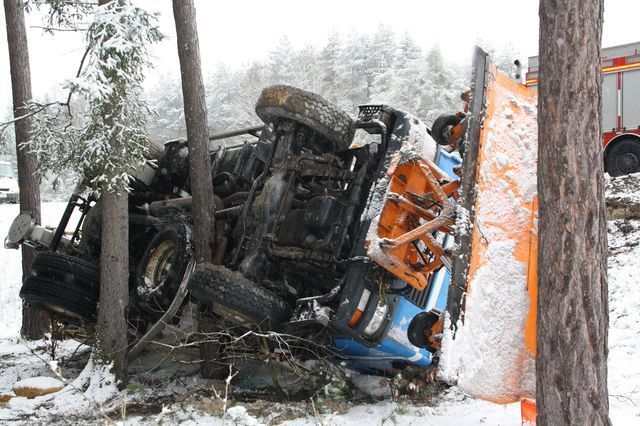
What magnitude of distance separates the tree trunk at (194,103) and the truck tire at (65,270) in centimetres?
130

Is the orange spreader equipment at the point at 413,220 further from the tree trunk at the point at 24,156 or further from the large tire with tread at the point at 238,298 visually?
the tree trunk at the point at 24,156

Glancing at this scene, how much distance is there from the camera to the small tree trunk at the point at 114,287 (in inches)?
224

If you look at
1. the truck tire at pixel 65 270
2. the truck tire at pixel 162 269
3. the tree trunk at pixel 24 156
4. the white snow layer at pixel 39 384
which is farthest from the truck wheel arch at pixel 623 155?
→ the white snow layer at pixel 39 384

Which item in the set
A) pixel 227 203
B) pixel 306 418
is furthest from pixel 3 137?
pixel 306 418

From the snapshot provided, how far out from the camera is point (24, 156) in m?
8.42

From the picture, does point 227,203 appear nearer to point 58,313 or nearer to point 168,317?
point 168,317

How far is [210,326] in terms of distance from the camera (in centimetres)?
532

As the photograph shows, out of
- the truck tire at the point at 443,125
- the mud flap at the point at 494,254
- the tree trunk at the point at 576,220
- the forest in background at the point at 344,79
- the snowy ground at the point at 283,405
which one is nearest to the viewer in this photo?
the tree trunk at the point at 576,220

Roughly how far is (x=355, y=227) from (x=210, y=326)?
5.45 ft

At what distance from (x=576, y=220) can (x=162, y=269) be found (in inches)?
167

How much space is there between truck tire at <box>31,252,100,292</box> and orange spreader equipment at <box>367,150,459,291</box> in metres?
3.37

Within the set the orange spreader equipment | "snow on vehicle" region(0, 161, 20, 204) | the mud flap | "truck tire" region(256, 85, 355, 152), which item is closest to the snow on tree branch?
"truck tire" region(256, 85, 355, 152)

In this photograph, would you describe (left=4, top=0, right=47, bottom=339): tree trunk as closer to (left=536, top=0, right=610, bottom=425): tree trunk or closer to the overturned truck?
the overturned truck

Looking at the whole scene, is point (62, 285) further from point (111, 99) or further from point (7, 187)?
point (7, 187)
